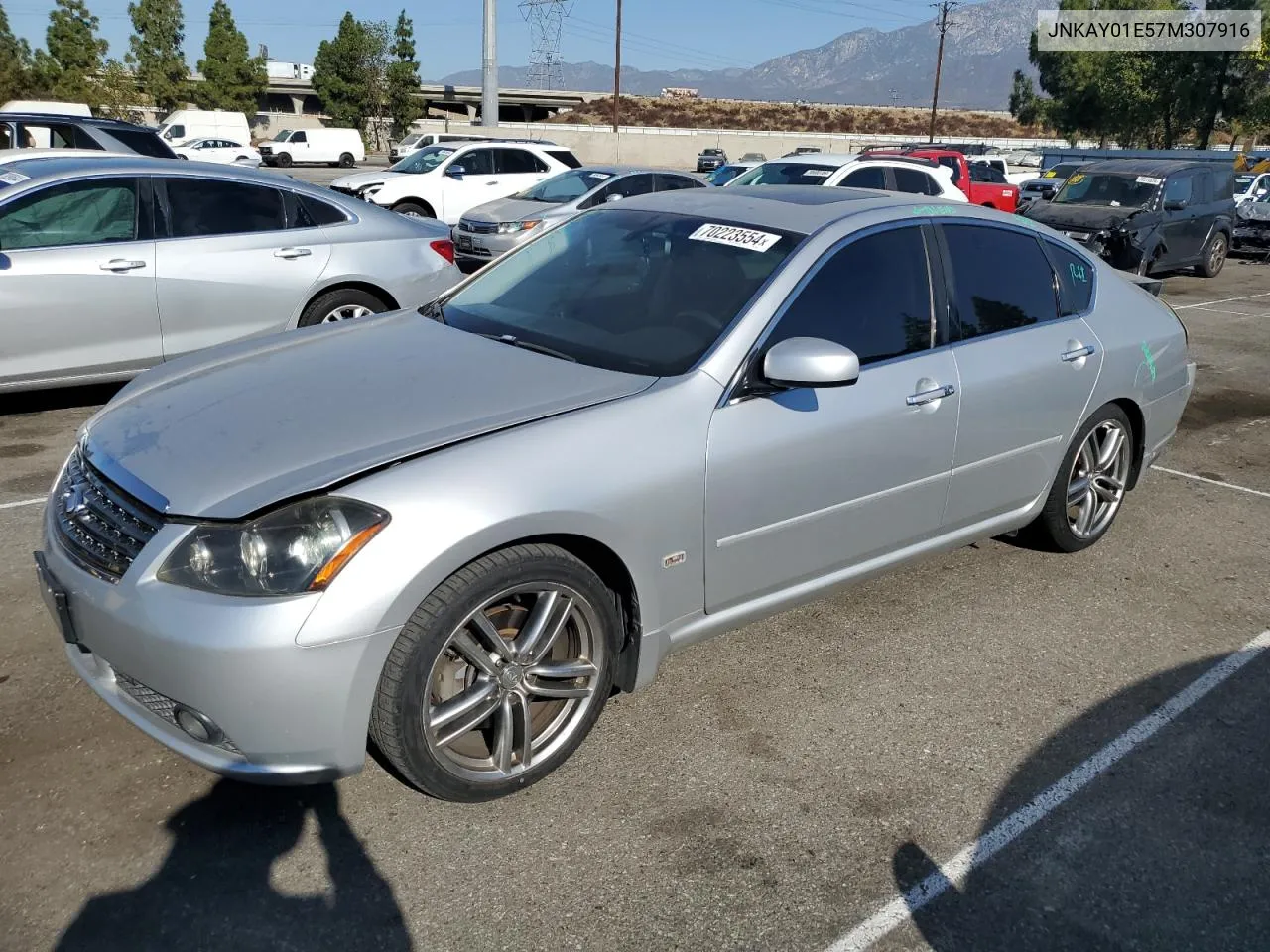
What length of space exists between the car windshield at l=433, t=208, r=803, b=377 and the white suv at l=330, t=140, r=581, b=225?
13140 mm

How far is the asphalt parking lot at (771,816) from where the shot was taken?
100 inches

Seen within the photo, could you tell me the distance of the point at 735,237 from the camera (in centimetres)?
377

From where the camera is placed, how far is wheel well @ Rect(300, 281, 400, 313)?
23.2 feet

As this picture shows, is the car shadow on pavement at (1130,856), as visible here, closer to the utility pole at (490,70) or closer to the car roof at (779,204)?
the car roof at (779,204)

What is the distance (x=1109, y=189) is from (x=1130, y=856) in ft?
49.9

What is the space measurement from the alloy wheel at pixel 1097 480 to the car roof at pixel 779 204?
120 centimetres

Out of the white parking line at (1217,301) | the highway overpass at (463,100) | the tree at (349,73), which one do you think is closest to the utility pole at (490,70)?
the white parking line at (1217,301)

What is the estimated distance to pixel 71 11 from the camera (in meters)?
48.3

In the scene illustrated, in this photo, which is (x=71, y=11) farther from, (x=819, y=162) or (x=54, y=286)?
(x=54, y=286)

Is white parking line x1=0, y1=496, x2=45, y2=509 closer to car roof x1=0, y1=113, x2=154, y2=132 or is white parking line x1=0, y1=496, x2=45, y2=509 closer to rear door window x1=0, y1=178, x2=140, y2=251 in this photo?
rear door window x1=0, y1=178, x2=140, y2=251

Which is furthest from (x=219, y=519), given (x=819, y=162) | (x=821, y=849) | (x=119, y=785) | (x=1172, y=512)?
(x=819, y=162)

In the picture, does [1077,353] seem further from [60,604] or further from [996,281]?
[60,604]

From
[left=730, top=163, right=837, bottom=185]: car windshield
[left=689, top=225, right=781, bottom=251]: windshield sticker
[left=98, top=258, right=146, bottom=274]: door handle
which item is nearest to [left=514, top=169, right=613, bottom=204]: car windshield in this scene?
[left=730, top=163, right=837, bottom=185]: car windshield

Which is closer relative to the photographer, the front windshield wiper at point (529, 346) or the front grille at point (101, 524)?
the front grille at point (101, 524)
